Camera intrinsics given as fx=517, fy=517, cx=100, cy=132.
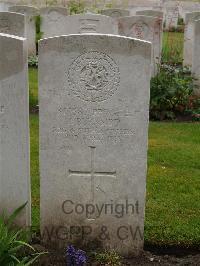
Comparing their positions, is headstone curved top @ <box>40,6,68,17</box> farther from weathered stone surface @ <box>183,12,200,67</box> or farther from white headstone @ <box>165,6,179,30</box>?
white headstone @ <box>165,6,179,30</box>

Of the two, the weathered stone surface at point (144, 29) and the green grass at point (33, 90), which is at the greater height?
the weathered stone surface at point (144, 29)

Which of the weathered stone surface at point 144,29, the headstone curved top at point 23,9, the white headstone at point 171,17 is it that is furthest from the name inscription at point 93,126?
the white headstone at point 171,17

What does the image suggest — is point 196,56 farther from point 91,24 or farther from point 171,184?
point 171,184

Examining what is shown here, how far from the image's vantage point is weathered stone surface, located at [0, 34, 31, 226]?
12.9 ft

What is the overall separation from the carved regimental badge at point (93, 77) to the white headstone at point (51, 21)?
10.4 meters

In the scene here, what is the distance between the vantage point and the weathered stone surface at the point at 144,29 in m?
10.2

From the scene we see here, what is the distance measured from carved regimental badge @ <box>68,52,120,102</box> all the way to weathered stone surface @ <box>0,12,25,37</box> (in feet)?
18.7

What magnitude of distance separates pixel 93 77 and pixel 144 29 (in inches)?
256

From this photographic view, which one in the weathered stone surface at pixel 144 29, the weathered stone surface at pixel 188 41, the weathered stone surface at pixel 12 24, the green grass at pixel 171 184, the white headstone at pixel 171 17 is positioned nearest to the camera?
the green grass at pixel 171 184

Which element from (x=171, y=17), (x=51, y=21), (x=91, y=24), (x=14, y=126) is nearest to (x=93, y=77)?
(x=14, y=126)

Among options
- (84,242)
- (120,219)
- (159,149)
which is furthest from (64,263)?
(159,149)

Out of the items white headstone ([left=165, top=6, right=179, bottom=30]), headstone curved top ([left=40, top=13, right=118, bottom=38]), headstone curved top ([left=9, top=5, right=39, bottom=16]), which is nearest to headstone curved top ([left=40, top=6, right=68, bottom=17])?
headstone curved top ([left=9, top=5, right=39, bottom=16])

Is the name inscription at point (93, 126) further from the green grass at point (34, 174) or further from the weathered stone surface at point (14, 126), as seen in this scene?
the green grass at point (34, 174)

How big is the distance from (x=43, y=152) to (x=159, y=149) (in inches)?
123
